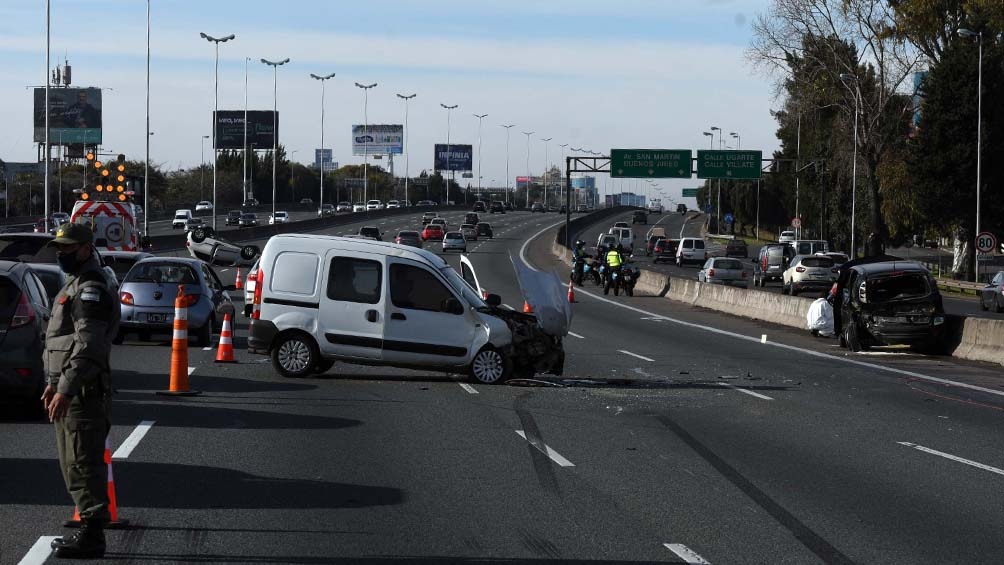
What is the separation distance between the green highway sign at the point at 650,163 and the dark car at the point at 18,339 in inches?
2507

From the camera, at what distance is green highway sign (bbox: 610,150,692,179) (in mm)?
75562

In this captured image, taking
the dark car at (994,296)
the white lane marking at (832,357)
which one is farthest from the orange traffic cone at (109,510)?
the dark car at (994,296)

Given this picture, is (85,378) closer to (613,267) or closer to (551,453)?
(551,453)

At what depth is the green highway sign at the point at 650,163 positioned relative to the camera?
248 ft

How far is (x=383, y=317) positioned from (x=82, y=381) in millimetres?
9834

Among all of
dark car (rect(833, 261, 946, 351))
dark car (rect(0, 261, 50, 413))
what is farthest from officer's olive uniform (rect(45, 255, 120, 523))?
dark car (rect(833, 261, 946, 351))

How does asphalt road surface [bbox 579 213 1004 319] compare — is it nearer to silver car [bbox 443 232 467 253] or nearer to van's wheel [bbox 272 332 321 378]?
silver car [bbox 443 232 467 253]

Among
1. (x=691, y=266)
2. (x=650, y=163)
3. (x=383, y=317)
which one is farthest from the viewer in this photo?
(x=691, y=266)

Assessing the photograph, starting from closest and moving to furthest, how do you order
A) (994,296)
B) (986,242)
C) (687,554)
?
1. (687,554)
2. (994,296)
3. (986,242)

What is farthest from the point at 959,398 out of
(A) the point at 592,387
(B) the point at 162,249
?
(B) the point at 162,249

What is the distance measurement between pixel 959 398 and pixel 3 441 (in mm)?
11836

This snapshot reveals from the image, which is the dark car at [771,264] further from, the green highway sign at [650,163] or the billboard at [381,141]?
the billboard at [381,141]

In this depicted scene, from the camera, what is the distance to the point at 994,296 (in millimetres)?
39844

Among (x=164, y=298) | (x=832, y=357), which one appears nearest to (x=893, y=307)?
(x=832, y=357)
